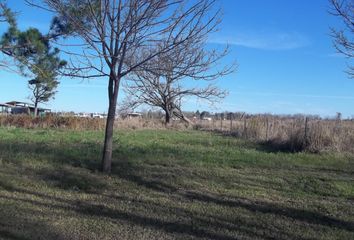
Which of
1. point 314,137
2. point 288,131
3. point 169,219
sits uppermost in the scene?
point 288,131

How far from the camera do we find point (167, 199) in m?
7.79

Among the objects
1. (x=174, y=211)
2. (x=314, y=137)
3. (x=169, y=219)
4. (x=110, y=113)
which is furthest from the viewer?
(x=314, y=137)

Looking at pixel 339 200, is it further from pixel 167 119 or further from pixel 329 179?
pixel 167 119

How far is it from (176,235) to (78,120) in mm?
30811

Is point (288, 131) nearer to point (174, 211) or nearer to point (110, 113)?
point (110, 113)

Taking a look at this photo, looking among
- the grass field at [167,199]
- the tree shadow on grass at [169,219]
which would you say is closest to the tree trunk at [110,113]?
the grass field at [167,199]

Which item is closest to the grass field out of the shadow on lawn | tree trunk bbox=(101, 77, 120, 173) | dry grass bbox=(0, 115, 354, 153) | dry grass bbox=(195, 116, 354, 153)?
the shadow on lawn

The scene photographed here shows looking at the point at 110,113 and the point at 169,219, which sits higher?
the point at 110,113

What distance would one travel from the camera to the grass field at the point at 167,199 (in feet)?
19.2

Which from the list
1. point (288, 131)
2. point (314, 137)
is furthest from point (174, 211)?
point (288, 131)

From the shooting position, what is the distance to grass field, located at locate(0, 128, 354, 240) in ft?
19.2

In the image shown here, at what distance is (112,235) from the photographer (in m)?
5.54

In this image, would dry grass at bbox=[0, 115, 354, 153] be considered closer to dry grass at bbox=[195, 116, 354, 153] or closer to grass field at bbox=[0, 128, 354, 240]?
dry grass at bbox=[195, 116, 354, 153]

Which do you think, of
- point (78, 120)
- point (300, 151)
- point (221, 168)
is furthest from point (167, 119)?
point (221, 168)
